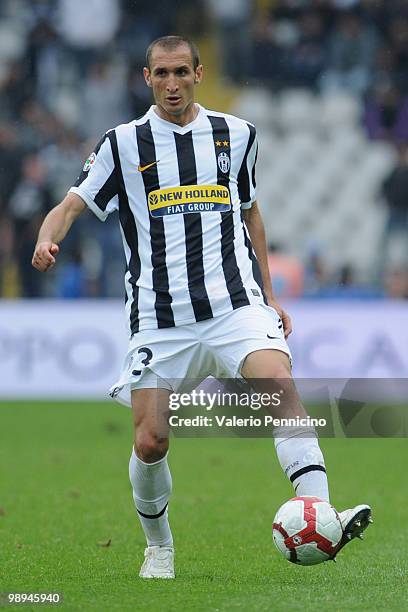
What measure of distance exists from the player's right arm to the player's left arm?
849 millimetres

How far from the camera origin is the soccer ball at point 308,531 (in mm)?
4746

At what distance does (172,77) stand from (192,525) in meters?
2.89

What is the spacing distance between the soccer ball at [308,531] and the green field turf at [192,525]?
0.61 ft

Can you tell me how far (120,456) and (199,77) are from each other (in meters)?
5.12

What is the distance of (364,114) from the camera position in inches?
704

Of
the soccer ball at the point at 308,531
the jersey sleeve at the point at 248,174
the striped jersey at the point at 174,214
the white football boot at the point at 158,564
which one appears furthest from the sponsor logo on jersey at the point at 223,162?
the white football boot at the point at 158,564

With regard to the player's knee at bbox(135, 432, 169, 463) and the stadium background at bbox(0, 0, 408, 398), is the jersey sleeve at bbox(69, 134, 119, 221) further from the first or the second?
the stadium background at bbox(0, 0, 408, 398)

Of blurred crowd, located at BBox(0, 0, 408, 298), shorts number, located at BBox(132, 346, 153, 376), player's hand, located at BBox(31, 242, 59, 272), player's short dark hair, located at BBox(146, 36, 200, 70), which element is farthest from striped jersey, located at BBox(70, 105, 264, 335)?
blurred crowd, located at BBox(0, 0, 408, 298)

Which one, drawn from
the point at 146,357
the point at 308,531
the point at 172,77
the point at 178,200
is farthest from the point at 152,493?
the point at 172,77

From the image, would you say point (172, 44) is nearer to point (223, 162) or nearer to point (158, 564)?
point (223, 162)

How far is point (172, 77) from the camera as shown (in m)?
5.32

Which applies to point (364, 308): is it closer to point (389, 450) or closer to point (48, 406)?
point (389, 450)

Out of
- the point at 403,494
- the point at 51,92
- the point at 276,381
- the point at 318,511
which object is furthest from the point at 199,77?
the point at 51,92

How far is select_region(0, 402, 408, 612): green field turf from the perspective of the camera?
4965mm
